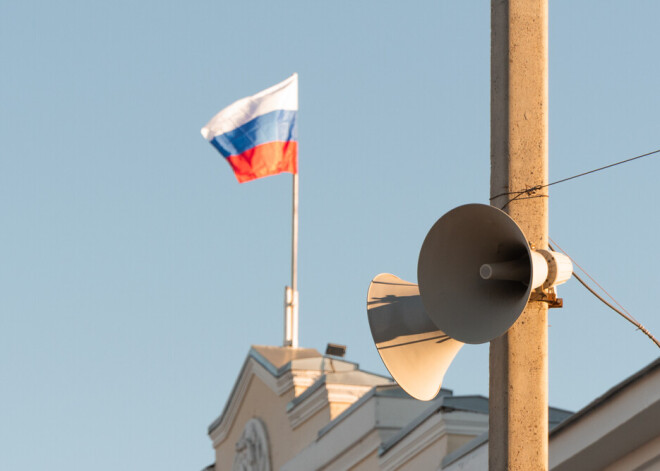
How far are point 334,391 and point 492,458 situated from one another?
9229 millimetres

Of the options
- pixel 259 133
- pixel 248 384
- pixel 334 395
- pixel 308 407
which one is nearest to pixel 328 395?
pixel 334 395

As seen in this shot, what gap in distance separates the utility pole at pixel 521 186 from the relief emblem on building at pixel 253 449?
10.8 meters

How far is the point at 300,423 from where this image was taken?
15523 mm

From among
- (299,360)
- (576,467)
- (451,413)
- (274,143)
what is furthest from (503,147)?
(274,143)

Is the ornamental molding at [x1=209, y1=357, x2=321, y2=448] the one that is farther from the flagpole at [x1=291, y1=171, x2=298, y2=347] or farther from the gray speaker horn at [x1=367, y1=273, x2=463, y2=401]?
the gray speaker horn at [x1=367, y1=273, x2=463, y2=401]

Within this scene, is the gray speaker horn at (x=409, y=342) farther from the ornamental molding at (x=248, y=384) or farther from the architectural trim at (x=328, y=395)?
the ornamental molding at (x=248, y=384)

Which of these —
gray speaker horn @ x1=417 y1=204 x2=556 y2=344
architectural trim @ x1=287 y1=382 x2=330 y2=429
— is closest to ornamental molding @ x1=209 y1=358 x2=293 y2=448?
architectural trim @ x1=287 y1=382 x2=330 y2=429

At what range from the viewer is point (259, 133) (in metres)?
21.0

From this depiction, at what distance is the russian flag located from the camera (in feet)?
67.0

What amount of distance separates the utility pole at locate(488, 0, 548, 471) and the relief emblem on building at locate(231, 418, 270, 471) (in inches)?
424

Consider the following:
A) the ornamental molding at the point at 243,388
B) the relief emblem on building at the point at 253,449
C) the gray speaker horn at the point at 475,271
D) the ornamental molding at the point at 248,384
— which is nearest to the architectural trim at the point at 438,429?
the ornamental molding at the point at 248,384

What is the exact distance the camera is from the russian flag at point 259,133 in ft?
67.0

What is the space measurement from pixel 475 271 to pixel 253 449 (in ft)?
37.0

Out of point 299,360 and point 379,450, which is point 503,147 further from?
point 299,360
